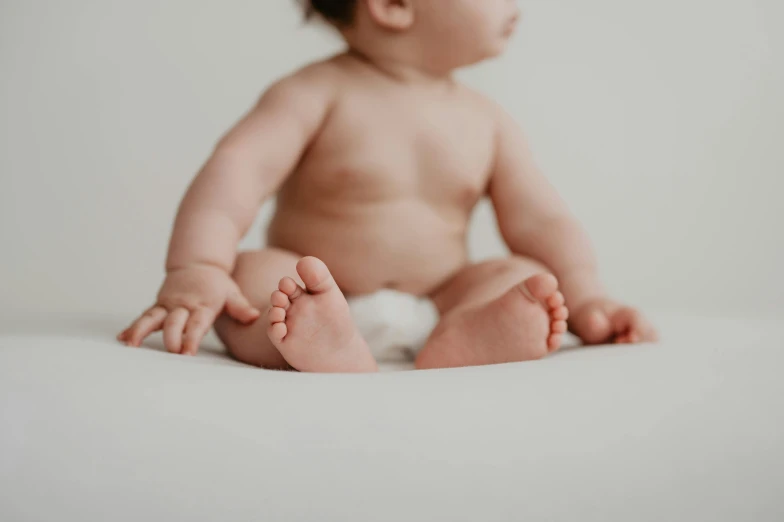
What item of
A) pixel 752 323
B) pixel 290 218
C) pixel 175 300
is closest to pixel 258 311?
pixel 175 300

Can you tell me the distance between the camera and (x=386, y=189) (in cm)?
87

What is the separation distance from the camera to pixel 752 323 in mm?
762

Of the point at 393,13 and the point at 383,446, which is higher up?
the point at 393,13

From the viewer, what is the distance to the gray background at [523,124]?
1275 millimetres

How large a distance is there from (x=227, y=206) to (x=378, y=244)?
16cm

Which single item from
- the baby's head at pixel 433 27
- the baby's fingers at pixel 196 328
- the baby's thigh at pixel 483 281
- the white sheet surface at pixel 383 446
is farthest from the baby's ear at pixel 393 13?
the white sheet surface at pixel 383 446

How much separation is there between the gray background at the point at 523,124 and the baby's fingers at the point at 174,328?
22.0 inches

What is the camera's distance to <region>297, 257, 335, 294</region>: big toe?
0.56 m

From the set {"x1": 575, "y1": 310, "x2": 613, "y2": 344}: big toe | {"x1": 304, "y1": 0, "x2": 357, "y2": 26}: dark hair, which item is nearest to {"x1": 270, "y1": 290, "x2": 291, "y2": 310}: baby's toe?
{"x1": 575, "y1": 310, "x2": 613, "y2": 344}: big toe

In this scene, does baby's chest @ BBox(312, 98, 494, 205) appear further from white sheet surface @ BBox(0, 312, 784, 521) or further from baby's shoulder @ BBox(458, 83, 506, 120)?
white sheet surface @ BBox(0, 312, 784, 521)

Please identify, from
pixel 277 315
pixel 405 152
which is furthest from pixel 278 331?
pixel 405 152

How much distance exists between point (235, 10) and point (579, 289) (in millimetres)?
830

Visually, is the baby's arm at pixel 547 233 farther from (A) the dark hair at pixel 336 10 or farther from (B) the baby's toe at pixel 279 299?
(B) the baby's toe at pixel 279 299

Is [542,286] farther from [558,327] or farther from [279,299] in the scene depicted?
[279,299]
